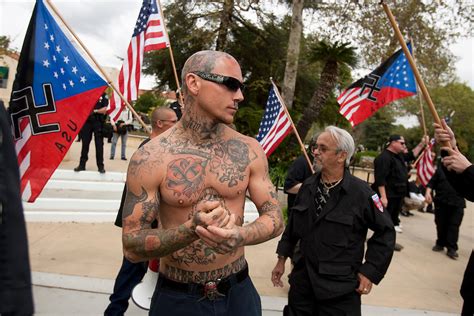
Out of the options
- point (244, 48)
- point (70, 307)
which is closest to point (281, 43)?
point (244, 48)

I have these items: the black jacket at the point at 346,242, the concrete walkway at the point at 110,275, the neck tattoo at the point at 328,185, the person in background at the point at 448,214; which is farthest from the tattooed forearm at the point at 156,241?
the person in background at the point at 448,214

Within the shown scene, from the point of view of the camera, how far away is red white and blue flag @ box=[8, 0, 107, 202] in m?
3.47

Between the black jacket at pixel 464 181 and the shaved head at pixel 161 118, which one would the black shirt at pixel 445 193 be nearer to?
the black jacket at pixel 464 181

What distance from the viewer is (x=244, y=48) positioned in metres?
17.8

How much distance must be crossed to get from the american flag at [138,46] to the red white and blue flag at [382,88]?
111 inches

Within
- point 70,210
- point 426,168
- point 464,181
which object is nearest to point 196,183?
point 464,181

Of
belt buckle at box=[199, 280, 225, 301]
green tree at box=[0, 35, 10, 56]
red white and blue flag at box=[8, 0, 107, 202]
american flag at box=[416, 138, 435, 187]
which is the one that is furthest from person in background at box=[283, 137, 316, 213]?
green tree at box=[0, 35, 10, 56]

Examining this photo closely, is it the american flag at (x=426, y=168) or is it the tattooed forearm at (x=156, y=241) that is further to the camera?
the american flag at (x=426, y=168)

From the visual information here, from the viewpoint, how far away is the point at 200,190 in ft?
5.99

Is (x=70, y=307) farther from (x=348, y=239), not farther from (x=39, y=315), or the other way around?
(x=348, y=239)

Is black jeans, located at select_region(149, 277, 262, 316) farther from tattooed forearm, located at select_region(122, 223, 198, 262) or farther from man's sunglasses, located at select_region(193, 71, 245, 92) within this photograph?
man's sunglasses, located at select_region(193, 71, 245, 92)

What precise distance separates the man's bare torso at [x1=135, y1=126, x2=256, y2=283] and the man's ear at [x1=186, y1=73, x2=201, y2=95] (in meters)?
0.24

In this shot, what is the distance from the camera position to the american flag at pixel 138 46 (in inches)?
196

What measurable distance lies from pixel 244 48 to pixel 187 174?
16796mm
